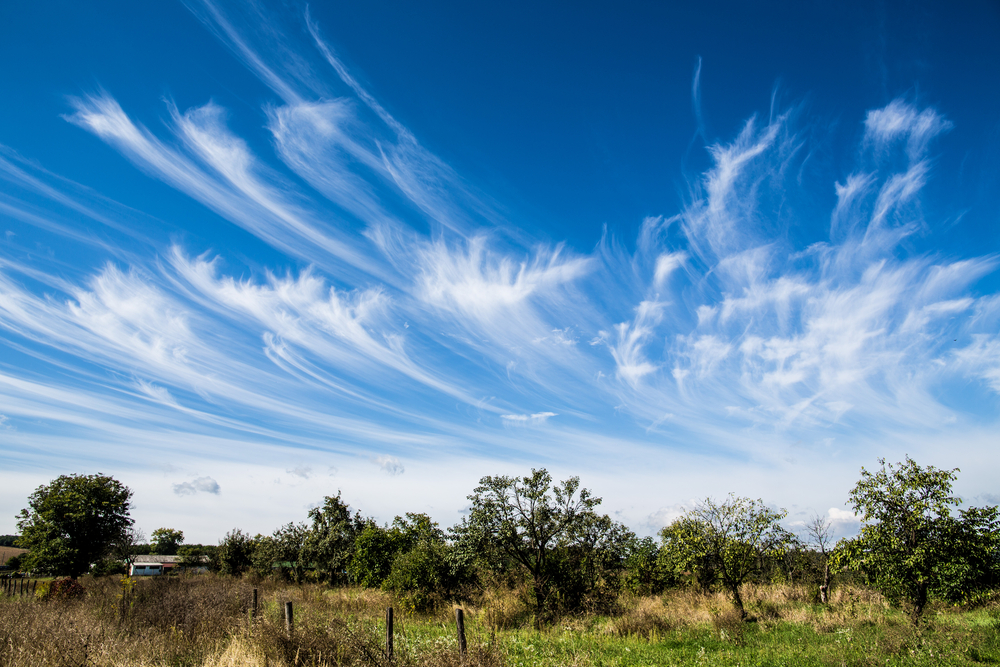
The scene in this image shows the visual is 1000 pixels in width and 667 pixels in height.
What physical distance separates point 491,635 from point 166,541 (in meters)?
120

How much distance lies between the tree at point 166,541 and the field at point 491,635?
99.2 meters

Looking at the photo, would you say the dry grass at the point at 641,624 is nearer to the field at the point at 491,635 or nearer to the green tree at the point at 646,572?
the field at the point at 491,635

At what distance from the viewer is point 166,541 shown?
10181 centimetres

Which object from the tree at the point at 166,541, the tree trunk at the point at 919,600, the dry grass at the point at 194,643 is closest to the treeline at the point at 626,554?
the tree trunk at the point at 919,600

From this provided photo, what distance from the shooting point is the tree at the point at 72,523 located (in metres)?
36.2

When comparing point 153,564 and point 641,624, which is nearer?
point 641,624

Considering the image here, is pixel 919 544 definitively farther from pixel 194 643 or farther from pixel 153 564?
pixel 153 564

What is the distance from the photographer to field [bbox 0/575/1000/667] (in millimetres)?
9602

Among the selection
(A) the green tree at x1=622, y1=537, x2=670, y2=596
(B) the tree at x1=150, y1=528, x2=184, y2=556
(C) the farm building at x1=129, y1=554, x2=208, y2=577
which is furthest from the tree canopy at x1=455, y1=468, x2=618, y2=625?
(B) the tree at x1=150, y1=528, x2=184, y2=556

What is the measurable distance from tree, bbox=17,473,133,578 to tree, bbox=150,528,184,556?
75.3 metres

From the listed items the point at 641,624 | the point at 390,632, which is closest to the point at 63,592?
the point at 390,632

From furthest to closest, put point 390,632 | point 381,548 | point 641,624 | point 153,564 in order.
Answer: point 153,564 → point 381,548 → point 641,624 → point 390,632

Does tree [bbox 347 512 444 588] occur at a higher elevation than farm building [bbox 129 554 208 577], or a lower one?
higher

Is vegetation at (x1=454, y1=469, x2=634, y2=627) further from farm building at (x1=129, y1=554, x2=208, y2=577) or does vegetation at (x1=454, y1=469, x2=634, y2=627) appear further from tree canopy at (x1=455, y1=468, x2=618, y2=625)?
farm building at (x1=129, y1=554, x2=208, y2=577)
